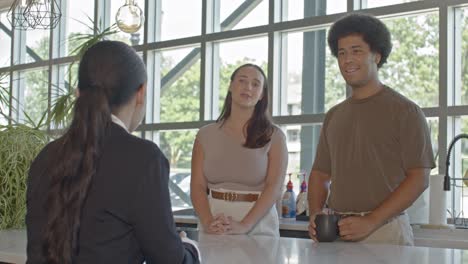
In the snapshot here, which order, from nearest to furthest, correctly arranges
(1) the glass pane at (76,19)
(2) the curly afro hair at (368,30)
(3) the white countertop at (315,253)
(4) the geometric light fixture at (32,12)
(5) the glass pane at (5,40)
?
(3) the white countertop at (315,253) < (2) the curly afro hair at (368,30) < (4) the geometric light fixture at (32,12) < (1) the glass pane at (76,19) < (5) the glass pane at (5,40)

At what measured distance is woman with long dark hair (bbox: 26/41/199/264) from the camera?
1226mm

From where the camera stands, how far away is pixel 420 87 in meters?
4.40

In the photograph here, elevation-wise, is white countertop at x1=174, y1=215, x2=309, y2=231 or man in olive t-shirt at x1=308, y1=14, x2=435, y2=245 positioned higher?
man in olive t-shirt at x1=308, y1=14, x2=435, y2=245

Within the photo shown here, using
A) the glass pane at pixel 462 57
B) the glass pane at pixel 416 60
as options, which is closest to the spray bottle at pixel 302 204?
the glass pane at pixel 416 60

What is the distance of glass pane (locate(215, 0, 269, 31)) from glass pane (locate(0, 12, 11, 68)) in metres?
3.36

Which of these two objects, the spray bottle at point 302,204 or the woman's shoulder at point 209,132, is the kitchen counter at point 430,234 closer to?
the spray bottle at point 302,204

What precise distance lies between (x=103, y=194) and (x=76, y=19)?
20.5ft

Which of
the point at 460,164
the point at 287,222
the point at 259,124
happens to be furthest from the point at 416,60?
the point at 259,124

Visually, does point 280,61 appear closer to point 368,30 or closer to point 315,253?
point 368,30

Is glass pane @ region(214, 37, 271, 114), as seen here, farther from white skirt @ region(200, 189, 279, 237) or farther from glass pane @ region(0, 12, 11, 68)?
glass pane @ region(0, 12, 11, 68)

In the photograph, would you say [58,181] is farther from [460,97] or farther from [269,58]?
[269,58]

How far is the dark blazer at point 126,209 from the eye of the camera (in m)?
1.23

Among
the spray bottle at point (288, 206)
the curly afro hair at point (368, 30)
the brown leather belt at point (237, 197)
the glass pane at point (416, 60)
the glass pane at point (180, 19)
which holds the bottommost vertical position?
the spray bottle at point (288, 206)

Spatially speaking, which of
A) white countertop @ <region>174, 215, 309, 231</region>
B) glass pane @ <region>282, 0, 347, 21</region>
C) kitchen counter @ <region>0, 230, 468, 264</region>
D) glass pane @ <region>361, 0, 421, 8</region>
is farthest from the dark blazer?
glass pane @ <region>282, 0, 347, 21</region>
